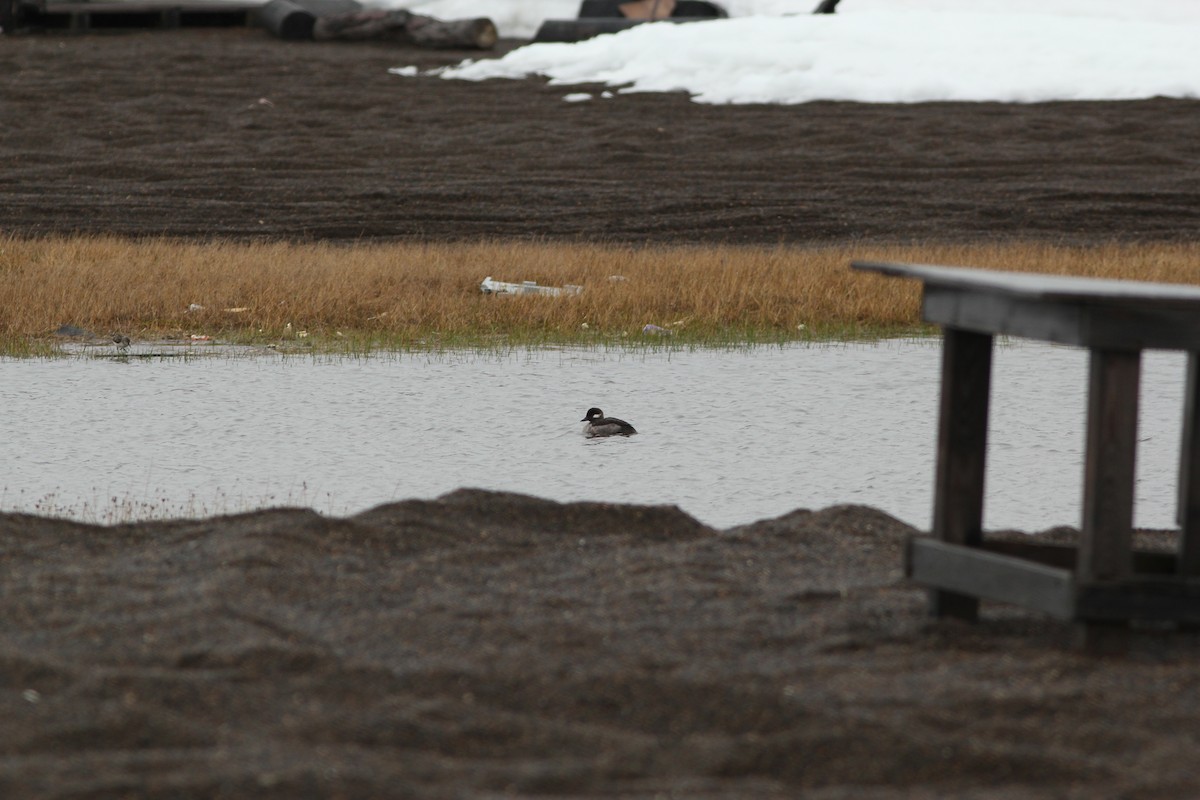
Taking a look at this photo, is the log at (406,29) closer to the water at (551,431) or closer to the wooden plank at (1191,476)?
the water at (551,431)

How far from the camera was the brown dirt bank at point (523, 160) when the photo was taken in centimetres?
1864

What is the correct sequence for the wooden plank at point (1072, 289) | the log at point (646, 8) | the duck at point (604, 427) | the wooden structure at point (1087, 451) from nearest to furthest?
the wooden plank at point (1072, 289) → the wooden structure at point (1087, 451) → the duck at point (604, 427) → the log at point (646, 8)

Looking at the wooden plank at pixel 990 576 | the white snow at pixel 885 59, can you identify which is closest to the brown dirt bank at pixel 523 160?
the white snow at pixel 885 59

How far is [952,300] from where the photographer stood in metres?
4.67

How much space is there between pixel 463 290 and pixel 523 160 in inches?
385

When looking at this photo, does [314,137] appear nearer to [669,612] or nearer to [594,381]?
[594,381]

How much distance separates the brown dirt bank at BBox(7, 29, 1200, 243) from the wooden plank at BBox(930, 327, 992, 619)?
12.9m

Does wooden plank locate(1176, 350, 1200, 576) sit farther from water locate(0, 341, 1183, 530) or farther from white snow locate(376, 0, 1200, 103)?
white snow locate(376, 0, 1200, 103)

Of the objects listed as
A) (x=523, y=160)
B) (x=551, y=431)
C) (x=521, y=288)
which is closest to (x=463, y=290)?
(x=521, y=288)

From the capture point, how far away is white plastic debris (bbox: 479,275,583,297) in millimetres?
13065

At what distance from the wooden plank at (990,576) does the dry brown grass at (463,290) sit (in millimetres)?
6968

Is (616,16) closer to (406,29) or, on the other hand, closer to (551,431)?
(406,29)

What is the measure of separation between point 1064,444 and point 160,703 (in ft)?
17.5

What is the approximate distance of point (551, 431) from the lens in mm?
8359
